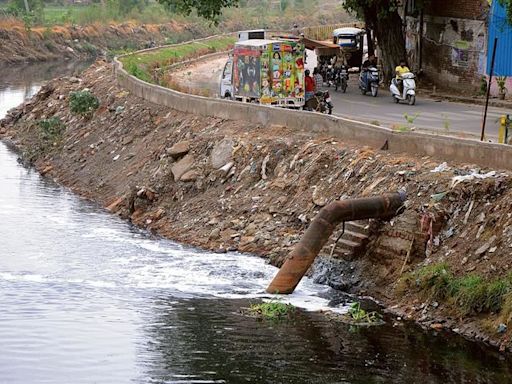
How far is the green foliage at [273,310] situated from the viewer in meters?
19.1

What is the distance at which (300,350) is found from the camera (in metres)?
17.5

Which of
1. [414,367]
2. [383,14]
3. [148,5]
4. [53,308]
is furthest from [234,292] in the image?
[148,5]

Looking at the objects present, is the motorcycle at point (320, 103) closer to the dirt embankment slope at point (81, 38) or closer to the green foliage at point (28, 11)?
the dirt embankment slope at point (81, 38)

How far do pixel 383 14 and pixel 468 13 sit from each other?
117 inches

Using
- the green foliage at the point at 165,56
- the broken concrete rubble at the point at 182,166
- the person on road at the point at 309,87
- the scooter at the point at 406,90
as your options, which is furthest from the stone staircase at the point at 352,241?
the green foliage at the point at 165,56

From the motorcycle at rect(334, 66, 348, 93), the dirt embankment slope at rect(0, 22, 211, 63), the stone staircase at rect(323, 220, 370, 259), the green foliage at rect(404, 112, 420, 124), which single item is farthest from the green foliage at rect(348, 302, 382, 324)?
the dirt embankment slope at rect(0, 22, 211, 63)

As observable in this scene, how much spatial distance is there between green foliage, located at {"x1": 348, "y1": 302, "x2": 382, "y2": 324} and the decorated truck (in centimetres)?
1286

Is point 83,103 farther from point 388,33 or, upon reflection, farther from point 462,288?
point 462,288

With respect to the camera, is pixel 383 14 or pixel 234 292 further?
pixel 383 14

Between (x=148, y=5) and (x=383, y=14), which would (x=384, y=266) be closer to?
(x=383, y=14)

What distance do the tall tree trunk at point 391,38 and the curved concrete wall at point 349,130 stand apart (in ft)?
30.6

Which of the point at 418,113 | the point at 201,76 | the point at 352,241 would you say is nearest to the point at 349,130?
the point at 352,241

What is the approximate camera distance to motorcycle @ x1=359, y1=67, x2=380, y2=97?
126 feet

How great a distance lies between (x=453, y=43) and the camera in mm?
40344
